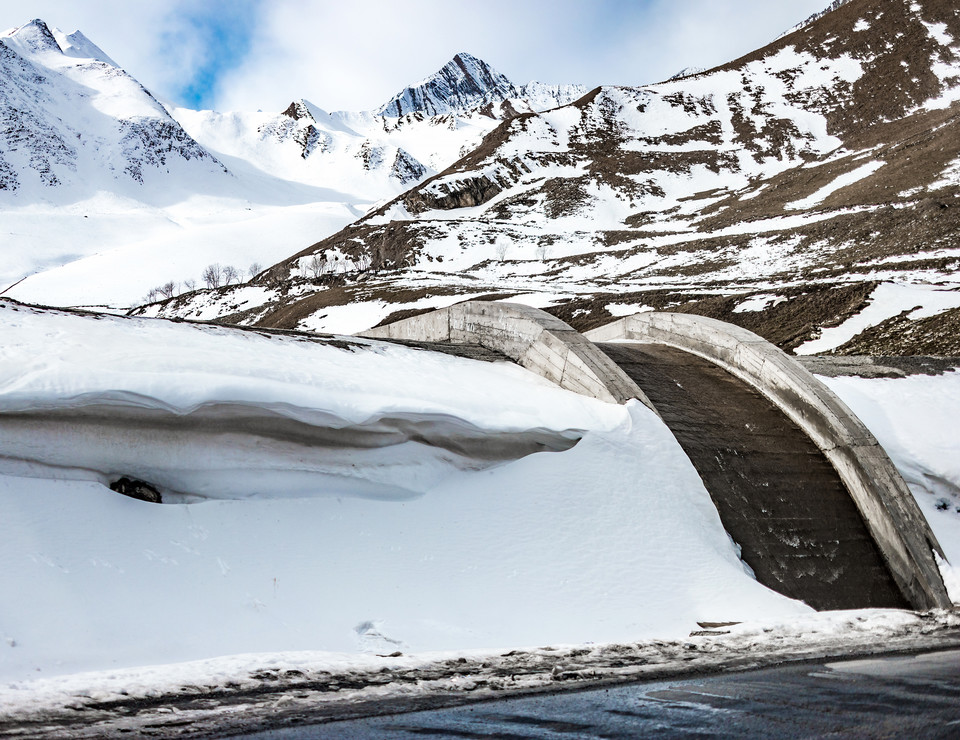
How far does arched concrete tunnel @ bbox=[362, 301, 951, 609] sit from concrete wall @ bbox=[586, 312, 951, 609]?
2 cm

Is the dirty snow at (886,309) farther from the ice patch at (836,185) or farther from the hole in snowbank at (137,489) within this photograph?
the ice patch at (836,185)

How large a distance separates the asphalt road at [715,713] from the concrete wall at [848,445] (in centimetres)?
319

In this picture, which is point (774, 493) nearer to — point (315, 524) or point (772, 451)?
point (772, 451)

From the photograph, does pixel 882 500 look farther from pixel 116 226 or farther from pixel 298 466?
pixel 116 226

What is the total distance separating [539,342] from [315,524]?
4916mm

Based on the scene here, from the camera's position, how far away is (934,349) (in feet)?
47.7

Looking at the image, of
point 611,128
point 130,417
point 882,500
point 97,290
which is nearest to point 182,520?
point 130,417

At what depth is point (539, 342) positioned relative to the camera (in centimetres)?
1016

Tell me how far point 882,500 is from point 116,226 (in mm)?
189638

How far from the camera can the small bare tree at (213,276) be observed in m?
98.9

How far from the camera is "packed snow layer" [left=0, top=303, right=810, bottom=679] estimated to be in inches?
196

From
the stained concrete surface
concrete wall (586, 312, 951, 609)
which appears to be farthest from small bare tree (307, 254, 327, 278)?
the stained concrete surface

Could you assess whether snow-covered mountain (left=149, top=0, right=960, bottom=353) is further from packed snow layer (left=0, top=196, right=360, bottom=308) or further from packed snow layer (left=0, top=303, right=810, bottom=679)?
packed snow layer (left=0, top=196, right=360, bottom=308)

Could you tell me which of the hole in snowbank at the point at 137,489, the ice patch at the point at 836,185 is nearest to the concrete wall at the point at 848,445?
the hole in snowbank at the point at 137,489
